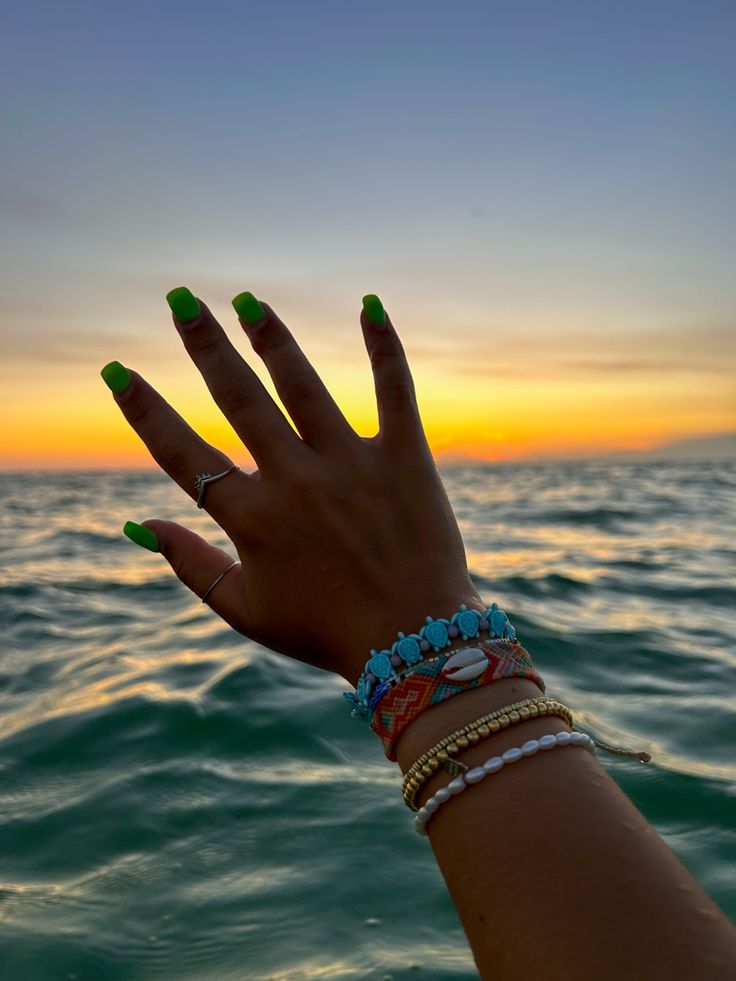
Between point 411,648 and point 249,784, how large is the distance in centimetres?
174

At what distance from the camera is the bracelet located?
1146 mm

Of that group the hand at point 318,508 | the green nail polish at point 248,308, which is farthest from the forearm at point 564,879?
the green nail polish at point 248,308

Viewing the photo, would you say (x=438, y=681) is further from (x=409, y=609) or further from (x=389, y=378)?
(x=389, y=378)

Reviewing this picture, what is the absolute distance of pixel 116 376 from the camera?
1.56 m

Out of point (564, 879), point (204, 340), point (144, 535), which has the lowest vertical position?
point (564, 879)


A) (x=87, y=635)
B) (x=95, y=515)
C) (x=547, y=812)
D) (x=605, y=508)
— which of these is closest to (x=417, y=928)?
(x=547, y=812)

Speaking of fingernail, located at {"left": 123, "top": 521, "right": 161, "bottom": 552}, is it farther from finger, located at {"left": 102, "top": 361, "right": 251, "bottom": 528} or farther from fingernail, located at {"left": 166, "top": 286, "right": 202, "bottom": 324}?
fingernail, located at {"left": 166, "top": 286, "right": 202, "bottom": 324}

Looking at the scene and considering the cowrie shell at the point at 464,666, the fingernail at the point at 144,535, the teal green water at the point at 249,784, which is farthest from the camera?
the teal green water at the point at 249,784

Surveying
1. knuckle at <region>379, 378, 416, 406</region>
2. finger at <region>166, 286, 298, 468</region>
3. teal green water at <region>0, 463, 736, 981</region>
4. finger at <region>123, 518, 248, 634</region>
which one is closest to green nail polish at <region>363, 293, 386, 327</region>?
Result: knuckle at <region>379, 378, 416, 406</region>

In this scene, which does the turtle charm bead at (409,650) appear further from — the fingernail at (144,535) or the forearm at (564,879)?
the fingernail at (144,535)

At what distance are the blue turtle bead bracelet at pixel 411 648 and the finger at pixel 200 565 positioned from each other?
0.97 feet

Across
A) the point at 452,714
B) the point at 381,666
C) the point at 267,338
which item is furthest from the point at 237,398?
the point at 452,714

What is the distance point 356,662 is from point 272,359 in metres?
0.57

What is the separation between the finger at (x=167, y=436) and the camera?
1.51 meters
